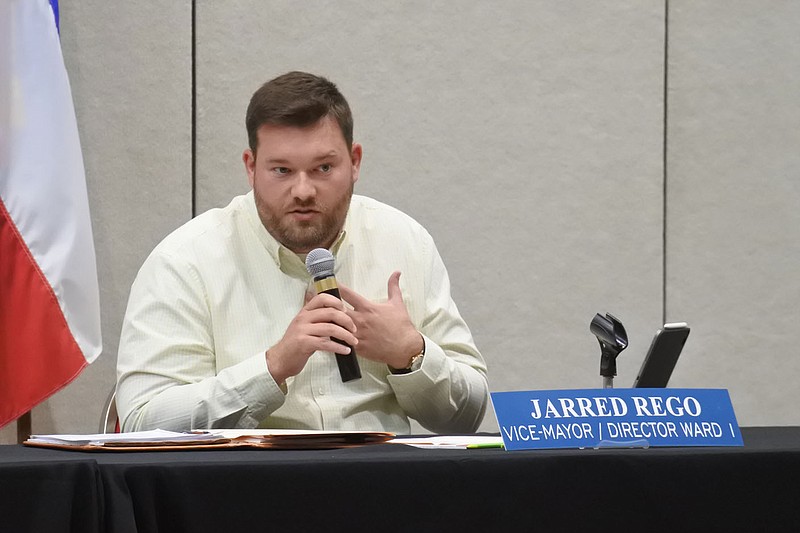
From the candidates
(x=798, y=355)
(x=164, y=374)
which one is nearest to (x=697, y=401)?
(x=164, y=374)

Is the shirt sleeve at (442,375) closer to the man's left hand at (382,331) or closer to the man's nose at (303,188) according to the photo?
the man's left hand at (382,331)

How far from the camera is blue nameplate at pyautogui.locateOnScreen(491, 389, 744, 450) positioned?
1.37 m

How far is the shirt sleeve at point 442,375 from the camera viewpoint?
2.13 m

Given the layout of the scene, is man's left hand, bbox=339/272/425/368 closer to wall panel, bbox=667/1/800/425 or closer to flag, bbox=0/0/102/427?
flag, bbox=0/0/102/427

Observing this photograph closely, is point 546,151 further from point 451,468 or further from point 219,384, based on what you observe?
point 451,468

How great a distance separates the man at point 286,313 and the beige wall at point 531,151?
1073 millimetres

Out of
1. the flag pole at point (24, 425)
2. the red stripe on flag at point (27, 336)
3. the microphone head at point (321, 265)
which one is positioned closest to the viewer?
the microphone head at point (321, 265)

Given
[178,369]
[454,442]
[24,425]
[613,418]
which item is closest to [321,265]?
[178,369]

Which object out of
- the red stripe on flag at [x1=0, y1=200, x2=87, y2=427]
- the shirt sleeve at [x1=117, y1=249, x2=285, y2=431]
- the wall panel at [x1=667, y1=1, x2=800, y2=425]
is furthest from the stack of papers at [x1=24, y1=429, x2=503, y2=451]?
the wall panel at [x1=667, y1=1, x2=800, y2=425]

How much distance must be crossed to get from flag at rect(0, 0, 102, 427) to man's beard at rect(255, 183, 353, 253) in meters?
0.80

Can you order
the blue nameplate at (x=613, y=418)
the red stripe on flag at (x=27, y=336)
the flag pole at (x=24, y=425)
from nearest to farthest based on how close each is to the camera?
1. the blue nameplate at (x=613, y=418)
2. the red stripe on flag at (x=27, y=336)
3. the flag pole at (x=24, y=425)

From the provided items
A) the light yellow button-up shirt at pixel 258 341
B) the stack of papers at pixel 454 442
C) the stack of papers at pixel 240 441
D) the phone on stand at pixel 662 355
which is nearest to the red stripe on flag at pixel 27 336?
the light yellow button-up shirt at pixel 258 341

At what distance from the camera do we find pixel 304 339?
6.16 ft

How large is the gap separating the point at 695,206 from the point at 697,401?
94.4 inches
